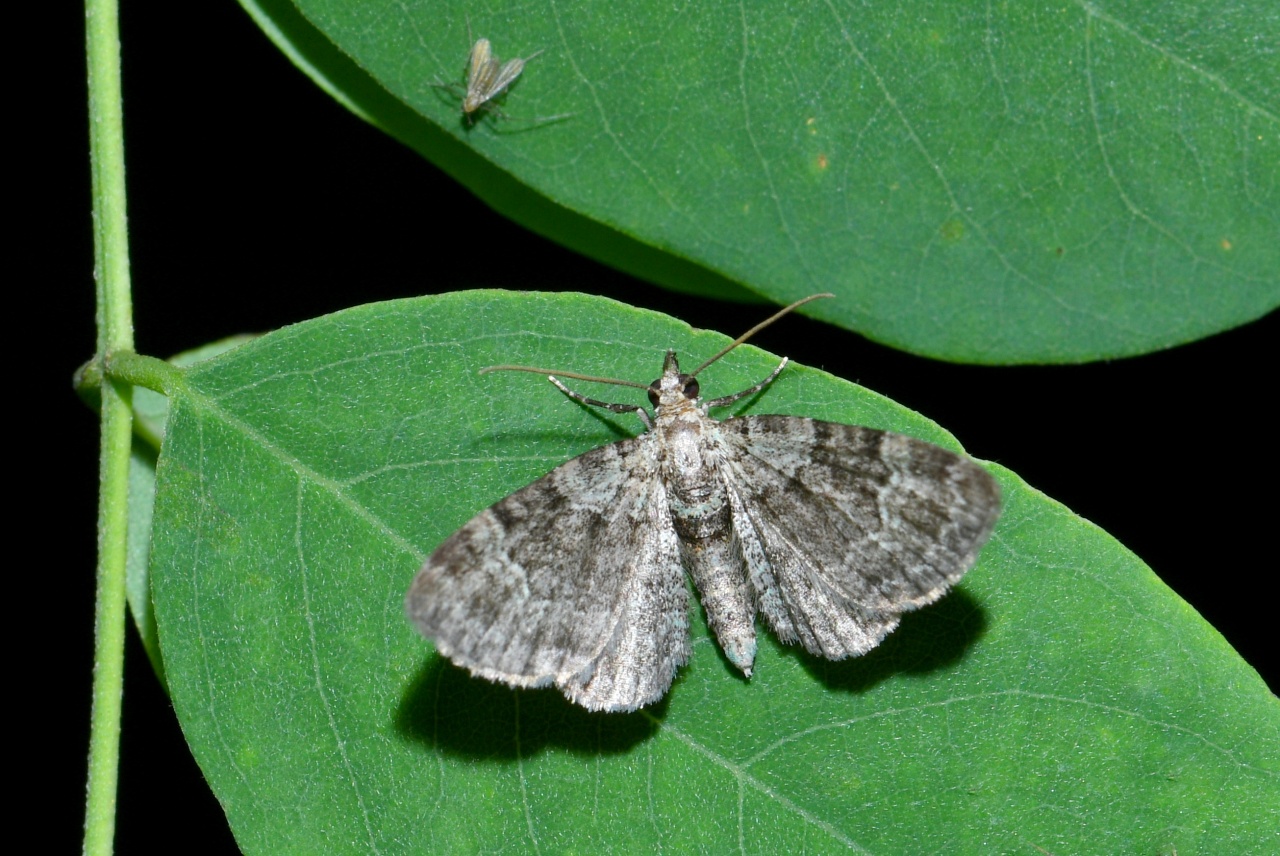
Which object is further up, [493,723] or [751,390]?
[751,390]

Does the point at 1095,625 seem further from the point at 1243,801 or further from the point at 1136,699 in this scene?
the point at 1243,801

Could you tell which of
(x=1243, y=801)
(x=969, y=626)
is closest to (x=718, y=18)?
(x=969, y=626)

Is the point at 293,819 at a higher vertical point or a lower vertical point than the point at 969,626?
lower

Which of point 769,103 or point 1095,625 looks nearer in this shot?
point 1095,625

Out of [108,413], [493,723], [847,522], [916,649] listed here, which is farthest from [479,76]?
[916,649]

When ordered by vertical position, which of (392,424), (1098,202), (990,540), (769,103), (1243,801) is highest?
(769,103)

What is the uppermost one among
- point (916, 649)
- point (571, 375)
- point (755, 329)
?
point (755, 329)

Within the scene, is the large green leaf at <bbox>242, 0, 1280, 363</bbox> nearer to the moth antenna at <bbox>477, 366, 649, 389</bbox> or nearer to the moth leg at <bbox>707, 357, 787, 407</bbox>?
the moth leg at <bbox>707, 357, 787, 407</bbox>

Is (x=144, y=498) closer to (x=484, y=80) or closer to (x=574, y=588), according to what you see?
(x=574, y=588)

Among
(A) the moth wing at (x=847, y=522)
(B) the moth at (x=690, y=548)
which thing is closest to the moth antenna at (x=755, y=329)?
(B) the moth at (x=690, y=548)
